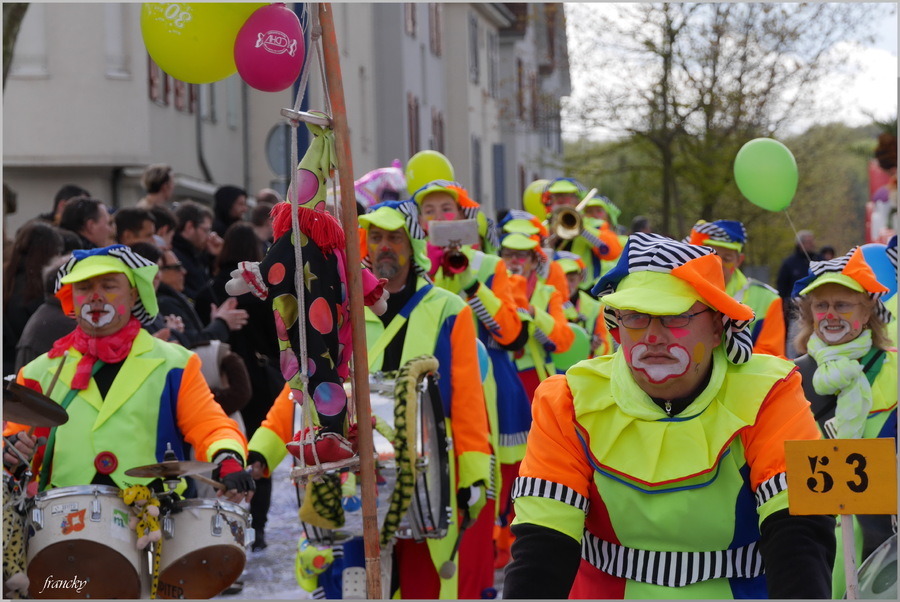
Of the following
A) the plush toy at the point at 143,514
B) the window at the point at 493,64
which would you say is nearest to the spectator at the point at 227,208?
the plush toy at the point at 143,514

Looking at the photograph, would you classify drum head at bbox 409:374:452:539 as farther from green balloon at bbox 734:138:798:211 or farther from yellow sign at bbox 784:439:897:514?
yellow sign at bbox 784:439:897:514

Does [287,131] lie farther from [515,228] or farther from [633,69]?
[633,69]

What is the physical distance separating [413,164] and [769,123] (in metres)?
16.4

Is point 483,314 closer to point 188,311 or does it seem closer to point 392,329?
point 188,311

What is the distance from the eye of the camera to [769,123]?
25.7 meters

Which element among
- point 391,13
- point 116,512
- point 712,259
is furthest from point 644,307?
point 391,13

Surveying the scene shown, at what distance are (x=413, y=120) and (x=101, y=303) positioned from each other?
29.4m

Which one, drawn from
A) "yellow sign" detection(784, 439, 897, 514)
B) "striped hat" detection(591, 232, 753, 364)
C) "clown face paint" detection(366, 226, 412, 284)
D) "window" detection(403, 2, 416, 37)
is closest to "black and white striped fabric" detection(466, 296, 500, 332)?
"clown face paint" detection(366, 226, 412, 284)

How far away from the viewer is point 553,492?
12.7 feet

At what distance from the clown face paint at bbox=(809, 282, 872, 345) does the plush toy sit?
3053mm

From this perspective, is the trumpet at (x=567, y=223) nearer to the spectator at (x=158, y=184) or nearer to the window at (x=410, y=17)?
the spectator at (x=158, y=184)

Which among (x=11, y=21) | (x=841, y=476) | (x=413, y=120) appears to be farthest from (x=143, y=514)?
(x=413, y=120)

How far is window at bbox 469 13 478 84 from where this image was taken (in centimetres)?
4131

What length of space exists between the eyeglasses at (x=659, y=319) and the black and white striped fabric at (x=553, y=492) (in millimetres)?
483
